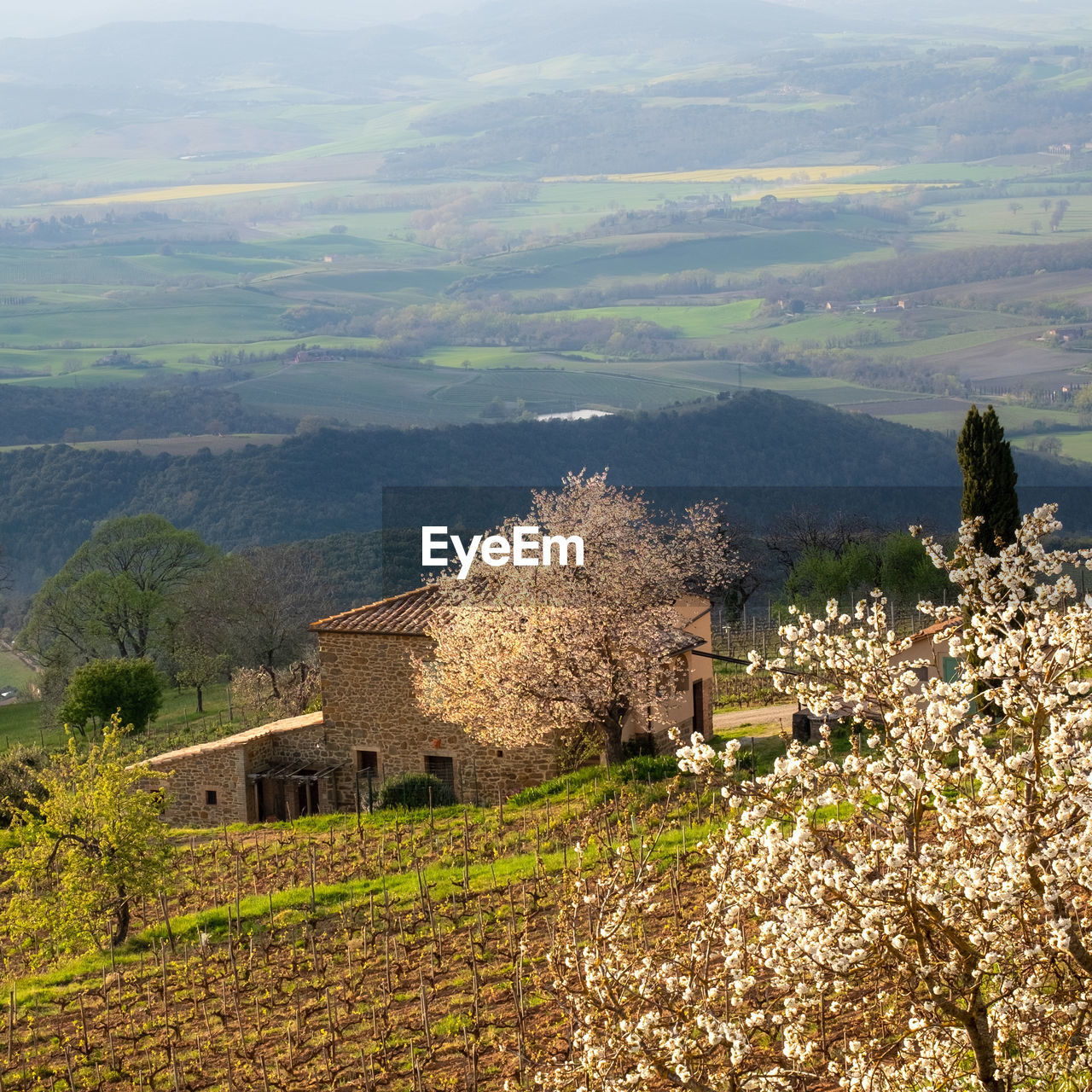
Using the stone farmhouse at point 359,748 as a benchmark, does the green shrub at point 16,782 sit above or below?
below

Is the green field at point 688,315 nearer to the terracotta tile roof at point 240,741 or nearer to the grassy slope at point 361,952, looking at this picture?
the terracotta tile roof at point 240,741

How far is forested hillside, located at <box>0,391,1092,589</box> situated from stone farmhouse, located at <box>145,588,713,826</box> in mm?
63686

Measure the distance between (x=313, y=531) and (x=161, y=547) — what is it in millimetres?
28865

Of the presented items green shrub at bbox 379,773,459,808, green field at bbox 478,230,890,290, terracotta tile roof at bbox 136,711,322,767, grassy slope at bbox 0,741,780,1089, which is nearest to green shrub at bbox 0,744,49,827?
terracotta tile roof at bbox 136,711,322,767

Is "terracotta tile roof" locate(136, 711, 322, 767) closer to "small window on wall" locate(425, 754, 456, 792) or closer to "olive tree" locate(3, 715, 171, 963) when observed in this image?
"small window on wall" locate(425, 754, 456, 792)

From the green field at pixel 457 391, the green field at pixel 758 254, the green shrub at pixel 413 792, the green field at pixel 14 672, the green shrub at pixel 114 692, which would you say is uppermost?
the green field at pixel 758 254

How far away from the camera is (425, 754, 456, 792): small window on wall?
88.9 ft

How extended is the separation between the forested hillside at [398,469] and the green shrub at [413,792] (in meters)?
66.8

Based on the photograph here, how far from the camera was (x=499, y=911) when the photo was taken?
16453 millimetres

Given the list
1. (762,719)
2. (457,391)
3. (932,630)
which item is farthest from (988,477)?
(457,391)

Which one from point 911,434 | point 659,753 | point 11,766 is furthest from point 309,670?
point 911,434

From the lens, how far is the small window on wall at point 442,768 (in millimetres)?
27094

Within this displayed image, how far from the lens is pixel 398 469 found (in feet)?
341

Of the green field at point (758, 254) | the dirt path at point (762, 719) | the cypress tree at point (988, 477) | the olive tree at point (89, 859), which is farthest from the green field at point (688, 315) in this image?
the olive tree at point (89, 859)
